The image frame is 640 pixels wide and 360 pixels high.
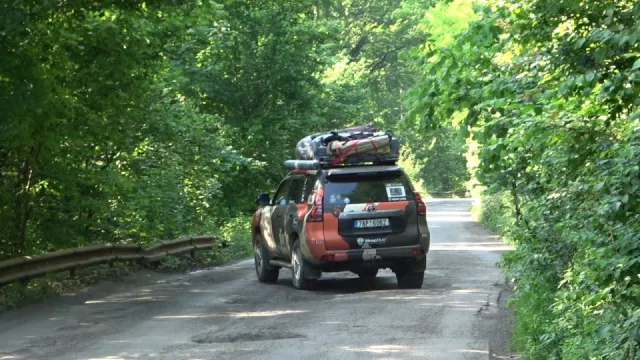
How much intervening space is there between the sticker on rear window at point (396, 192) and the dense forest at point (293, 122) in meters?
1.26

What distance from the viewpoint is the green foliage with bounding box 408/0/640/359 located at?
A: 6.30 m

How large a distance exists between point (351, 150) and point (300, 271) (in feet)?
6.80

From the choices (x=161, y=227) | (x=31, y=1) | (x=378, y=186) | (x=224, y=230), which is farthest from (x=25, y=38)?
(x=224, y=230)

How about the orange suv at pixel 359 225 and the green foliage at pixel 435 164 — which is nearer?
the orange suv at pixel 359 225

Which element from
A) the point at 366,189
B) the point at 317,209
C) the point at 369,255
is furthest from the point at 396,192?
the point at 317,209

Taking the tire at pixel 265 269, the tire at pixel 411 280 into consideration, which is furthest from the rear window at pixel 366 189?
the tire at pixel 265 269

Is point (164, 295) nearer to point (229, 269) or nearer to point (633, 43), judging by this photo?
point (229, 269)

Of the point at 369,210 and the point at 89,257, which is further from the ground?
the point at 369,210

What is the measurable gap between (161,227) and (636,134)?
62.0ft

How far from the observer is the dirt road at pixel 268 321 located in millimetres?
9867

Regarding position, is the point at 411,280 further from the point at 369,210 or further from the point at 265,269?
the point at 265,269

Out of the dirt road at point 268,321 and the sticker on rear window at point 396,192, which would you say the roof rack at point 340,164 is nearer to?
the sticker on rear window at point 396,192

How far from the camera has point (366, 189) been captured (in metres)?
15.5

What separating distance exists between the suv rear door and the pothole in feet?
14.3
